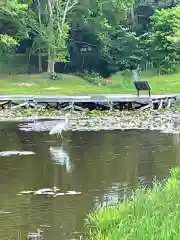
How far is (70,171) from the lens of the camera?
13320mm

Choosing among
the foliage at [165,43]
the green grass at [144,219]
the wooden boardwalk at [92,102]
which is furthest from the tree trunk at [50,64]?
the green grass at [144,219]

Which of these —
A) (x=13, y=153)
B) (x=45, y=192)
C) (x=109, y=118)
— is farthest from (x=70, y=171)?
(x=109, y=118)

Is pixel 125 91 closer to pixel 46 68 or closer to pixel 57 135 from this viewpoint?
pixel 46 68

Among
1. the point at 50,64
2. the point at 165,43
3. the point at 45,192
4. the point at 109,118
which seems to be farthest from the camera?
the point at 50,64

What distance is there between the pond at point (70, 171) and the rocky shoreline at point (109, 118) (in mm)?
1606

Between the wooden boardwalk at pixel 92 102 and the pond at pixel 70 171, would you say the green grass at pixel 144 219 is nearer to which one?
the pond at pixel 70 171

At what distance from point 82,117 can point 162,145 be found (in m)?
9.83

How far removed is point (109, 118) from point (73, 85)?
19.9 metres

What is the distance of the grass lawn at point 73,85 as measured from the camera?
4031 centimetres

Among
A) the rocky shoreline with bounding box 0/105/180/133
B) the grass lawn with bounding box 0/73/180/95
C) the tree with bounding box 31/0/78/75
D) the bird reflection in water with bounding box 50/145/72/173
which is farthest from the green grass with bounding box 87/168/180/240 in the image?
the tree with bounding box 31/0/78/75

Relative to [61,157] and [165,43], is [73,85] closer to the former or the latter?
[165,43]

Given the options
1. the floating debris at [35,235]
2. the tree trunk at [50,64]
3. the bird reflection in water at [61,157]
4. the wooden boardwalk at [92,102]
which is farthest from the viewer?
the tree trunk at [50,64]

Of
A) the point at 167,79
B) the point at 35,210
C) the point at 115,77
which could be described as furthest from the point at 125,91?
the point at 35,210

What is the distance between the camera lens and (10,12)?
153ft
